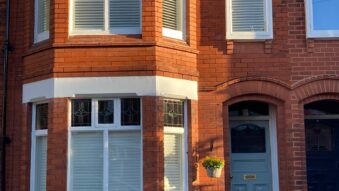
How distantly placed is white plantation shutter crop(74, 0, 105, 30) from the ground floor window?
70.5 inches

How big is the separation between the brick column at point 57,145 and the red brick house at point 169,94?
0.06 ft

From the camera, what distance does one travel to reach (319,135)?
1026 cm

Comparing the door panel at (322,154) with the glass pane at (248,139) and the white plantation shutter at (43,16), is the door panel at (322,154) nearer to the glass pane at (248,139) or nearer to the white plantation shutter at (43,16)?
the glass pane at (248,139)

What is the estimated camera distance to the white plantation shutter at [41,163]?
30.3 feet

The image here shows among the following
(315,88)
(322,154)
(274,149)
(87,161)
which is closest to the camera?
(87,161)

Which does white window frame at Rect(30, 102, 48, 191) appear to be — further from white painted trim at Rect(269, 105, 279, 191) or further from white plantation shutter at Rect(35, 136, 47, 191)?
white painted trim at Rect(269, 105, 279, 191)

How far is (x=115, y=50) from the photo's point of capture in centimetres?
894

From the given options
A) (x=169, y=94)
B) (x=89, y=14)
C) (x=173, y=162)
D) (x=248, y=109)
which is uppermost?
(x=89, y=14)

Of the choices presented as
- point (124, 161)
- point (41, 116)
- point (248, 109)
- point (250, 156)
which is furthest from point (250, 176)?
point (41, 116)

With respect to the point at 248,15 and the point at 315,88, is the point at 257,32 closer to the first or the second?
the point at 248,15

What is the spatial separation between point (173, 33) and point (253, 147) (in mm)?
2632

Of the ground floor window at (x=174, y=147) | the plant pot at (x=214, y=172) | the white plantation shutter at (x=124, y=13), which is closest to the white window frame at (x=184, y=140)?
the ground floor window at (x=174, y=147)

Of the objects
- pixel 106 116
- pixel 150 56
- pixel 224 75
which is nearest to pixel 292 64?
pixel 224 75

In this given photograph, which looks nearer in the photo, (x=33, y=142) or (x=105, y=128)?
(x=105, y=128)
